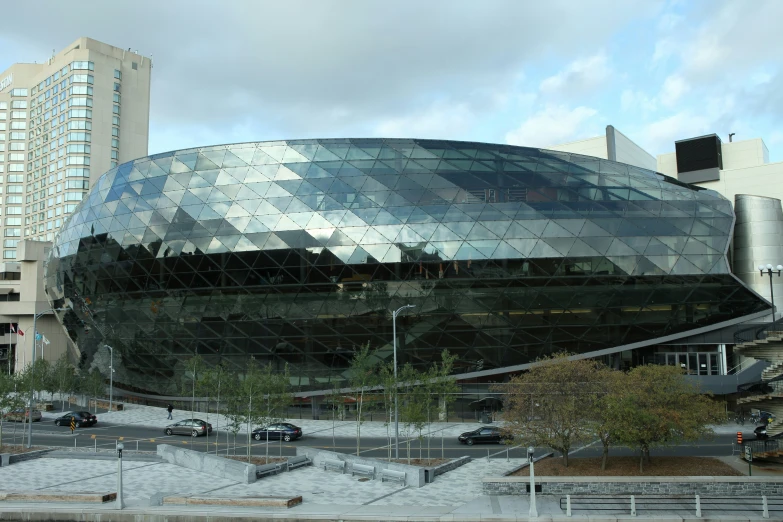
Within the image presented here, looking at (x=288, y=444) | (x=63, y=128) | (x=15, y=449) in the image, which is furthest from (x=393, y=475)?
(x=63, y=128)

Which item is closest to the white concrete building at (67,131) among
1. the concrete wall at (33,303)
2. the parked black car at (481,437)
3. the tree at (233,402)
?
the concrete wall at (33,303)

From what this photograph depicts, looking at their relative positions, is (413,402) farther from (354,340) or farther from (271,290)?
(271,290)

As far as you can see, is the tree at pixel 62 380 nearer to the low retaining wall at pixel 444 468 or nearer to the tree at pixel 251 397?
the tree at pixel 251 397

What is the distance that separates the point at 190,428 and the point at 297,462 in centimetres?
1573

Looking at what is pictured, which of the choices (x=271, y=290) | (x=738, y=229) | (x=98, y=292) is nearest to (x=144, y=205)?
(x=98, y=292)

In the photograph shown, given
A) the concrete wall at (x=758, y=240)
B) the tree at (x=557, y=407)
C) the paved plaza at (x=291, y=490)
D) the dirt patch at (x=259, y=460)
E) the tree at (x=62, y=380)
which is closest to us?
the paved plaza at (x=291, y=490)

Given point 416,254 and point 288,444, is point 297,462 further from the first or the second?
point 416,254

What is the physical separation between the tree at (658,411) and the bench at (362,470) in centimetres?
1035

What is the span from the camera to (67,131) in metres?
121

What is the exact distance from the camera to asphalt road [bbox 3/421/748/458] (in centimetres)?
3409

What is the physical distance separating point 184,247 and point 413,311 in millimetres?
19099

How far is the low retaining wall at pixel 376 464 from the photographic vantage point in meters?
27.1

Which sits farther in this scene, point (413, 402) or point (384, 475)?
point (413, 402)

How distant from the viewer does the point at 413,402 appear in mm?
33344
